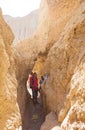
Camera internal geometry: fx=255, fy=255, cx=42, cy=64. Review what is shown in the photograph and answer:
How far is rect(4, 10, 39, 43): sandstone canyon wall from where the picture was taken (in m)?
41.1

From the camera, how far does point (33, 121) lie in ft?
36.1

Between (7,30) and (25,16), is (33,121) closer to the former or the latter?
(7,30)

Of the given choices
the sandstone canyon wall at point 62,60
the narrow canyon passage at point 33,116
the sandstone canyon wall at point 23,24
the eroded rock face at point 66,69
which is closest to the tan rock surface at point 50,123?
the sandstone canyon wall at point 62,60

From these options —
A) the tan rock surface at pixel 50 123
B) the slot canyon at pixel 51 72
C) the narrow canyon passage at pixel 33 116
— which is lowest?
the narrow canyon passage at pixel 33 116

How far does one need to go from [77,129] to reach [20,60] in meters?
8.66

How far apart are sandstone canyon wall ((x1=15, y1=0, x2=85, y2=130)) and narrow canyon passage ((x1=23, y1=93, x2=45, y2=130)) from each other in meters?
0.73

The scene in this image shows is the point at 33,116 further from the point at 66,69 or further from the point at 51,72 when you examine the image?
the point at 66,69

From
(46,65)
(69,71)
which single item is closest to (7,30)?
(69,71)

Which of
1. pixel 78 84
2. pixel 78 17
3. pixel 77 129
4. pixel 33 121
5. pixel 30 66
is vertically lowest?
pixel 33 121

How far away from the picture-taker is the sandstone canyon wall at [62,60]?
6254mm

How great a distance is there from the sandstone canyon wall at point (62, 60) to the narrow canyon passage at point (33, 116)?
73 centimetres

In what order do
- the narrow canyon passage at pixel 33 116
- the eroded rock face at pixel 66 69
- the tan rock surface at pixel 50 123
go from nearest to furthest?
the eroded rock face at pixel 66 69, the tan rock surface at pixel 50 123, the narrow canyon passage at pixel 33 116

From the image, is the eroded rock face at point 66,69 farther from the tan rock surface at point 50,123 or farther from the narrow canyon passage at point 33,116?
the narrow canyon passage at point 33,116

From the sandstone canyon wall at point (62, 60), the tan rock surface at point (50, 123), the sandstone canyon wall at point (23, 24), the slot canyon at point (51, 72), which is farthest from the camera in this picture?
the sandstone canyon wall at point (23, 24)
